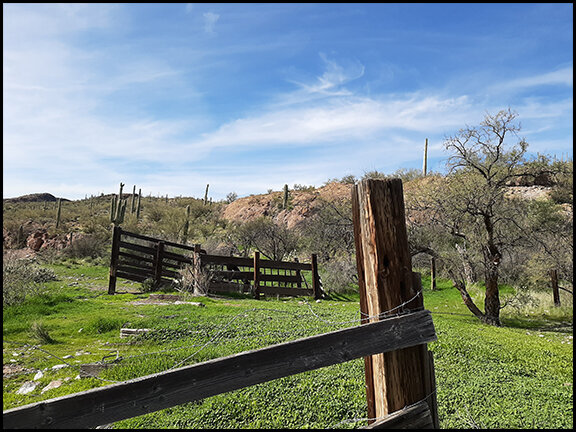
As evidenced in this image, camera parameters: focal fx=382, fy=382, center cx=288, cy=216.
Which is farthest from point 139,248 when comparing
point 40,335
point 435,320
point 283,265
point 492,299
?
point 492,299

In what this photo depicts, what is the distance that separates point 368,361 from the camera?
3066 millimetres

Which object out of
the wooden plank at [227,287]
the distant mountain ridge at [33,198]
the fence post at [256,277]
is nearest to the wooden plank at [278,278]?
the fence post at [256,277]

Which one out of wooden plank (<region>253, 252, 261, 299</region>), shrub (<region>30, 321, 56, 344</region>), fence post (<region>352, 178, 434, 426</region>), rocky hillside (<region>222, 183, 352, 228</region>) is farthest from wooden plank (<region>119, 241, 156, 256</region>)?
rocky hillside (<region>222, 183, 352, 228</region>)

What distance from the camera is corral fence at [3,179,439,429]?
2.20m

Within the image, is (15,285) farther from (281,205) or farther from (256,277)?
(281,205)

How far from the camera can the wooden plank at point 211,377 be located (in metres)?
2.13

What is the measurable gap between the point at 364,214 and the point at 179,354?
4784mm

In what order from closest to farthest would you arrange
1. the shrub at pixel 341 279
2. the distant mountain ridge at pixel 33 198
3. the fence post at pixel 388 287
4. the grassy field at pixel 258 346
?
the fence post at pixel 388 287 < the grassy field at pixel 258 346 < the shrub at pixel 341 279 < the distant mountain ridge at pixel 33 198

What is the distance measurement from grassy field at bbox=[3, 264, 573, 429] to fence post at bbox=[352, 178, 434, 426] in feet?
1.13

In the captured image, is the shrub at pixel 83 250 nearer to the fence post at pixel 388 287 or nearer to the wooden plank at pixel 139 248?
the wooden plank at pixel 139 248

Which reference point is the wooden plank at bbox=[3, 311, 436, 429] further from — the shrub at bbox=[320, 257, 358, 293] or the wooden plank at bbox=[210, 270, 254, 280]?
the shrub at bbox=[320, 257, 358, 293]

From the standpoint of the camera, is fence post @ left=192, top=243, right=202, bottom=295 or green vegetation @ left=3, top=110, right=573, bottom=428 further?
fence post @ left=192, top=243, right=202, bottom=295

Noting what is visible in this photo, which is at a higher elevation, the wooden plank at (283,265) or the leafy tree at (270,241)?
the leafy tree at (270,241)

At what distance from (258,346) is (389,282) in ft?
14.2
